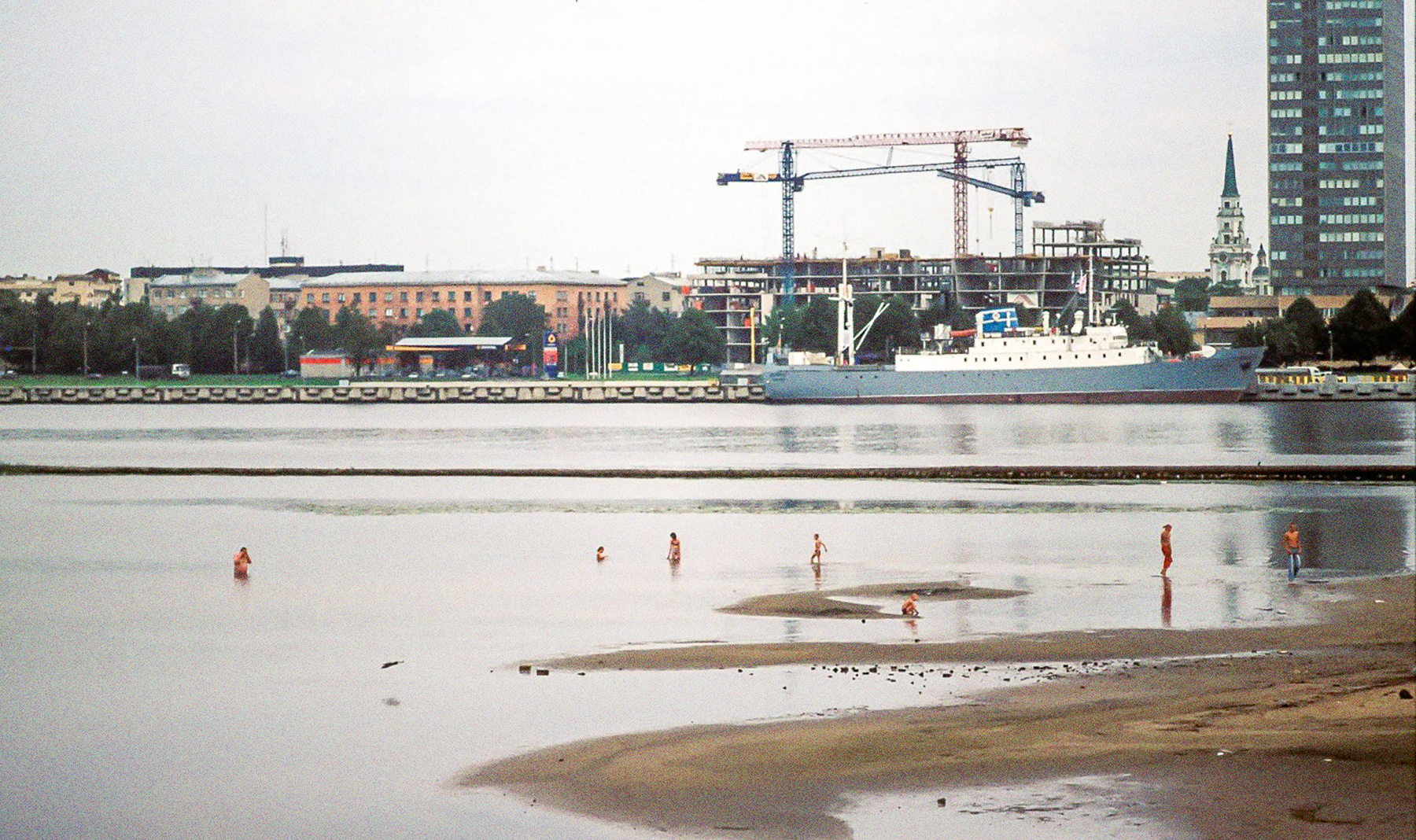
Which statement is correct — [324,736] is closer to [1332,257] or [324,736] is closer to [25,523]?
[25,523]

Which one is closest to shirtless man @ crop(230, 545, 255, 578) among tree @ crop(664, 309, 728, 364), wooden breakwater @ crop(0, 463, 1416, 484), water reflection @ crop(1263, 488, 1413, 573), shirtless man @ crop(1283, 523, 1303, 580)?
shirtless man @ crop(1283, 523, 1303, 580)

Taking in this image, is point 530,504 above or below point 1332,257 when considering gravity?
below

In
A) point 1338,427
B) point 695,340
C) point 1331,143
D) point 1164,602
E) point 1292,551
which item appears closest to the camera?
point 1164,602

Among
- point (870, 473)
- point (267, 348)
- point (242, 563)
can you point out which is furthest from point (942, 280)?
point (242, 563)

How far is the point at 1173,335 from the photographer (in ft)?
467

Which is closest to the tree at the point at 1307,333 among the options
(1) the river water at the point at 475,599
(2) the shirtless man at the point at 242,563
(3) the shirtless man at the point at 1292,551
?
(1) the river water at the point at 475,599

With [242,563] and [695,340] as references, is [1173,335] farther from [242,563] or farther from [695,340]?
[242,563]

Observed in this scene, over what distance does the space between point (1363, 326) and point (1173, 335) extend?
80.8 feet

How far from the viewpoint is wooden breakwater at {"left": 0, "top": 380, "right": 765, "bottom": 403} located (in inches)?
5404

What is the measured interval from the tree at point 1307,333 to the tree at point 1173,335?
9.22 m

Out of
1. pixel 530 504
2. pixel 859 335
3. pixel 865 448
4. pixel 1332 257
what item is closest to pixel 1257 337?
pixel 859 335

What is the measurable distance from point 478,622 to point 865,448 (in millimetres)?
44804

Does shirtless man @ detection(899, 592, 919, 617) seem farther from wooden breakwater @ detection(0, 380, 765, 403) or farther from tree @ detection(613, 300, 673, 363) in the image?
tree @ detection(613, 300, 673, 363)

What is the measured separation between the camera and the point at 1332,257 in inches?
6973
